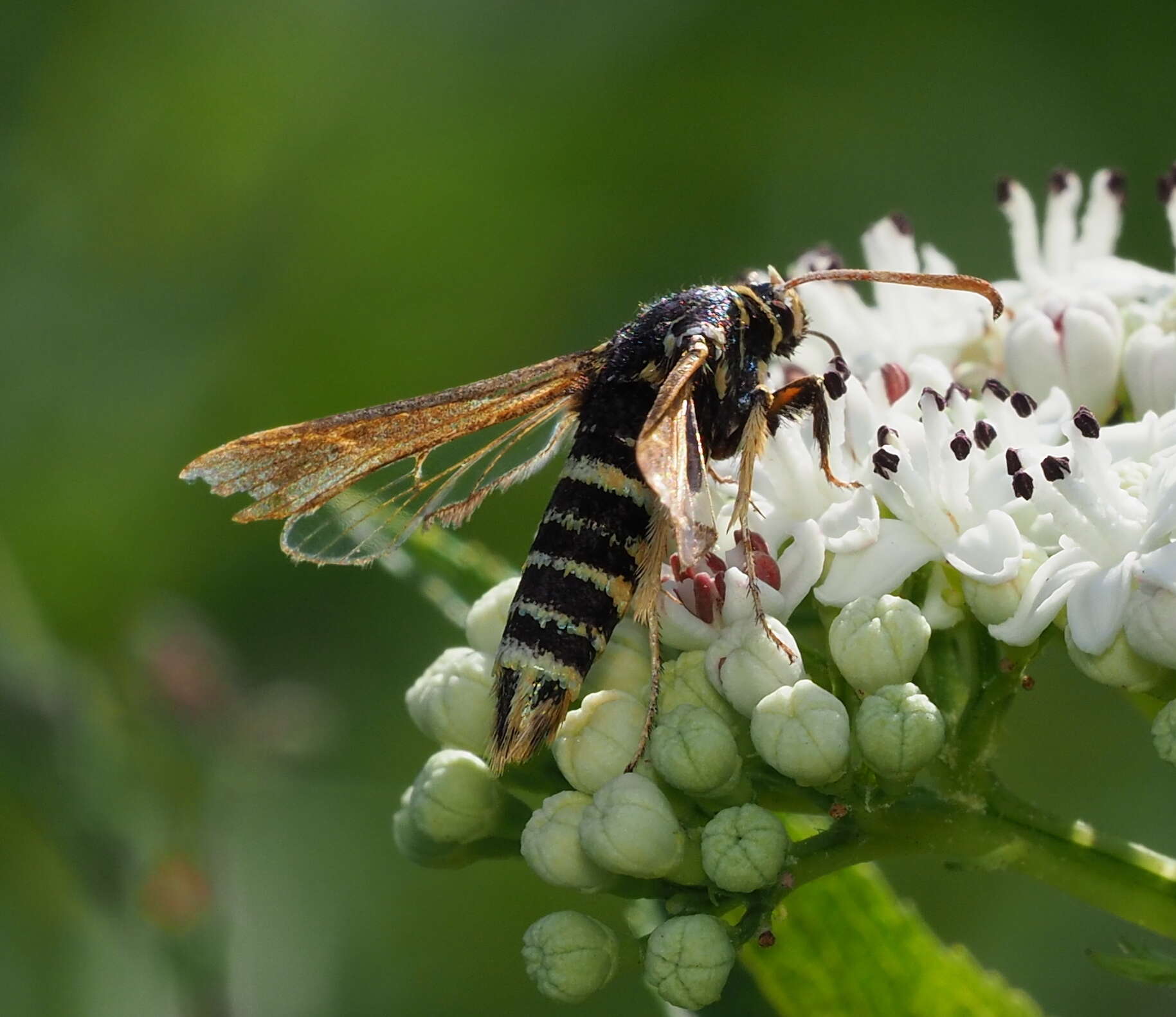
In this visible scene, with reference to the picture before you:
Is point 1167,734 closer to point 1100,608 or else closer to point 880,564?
point 1100,608

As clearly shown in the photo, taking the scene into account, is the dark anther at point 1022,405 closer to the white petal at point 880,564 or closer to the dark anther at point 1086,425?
the dark anther at point 1086,425

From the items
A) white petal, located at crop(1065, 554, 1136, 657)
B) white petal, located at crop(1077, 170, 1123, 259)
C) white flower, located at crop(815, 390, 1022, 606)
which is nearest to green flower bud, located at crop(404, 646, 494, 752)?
white flower, located at crop(815, 390, 1022, 606)

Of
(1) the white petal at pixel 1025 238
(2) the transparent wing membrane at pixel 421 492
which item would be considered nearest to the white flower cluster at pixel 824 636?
(2) the transparent wing membrane at pixel 421 492

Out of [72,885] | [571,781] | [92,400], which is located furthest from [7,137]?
[571,781]

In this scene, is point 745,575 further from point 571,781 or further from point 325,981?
point 325,981

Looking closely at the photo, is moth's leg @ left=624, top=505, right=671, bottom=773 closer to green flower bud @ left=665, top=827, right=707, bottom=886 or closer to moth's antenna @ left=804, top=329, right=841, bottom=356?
green flower bud @ left=665, top=827, right=707, bottom=886

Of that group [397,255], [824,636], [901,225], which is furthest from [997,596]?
[397,255]
